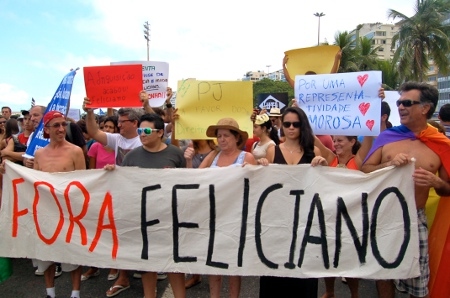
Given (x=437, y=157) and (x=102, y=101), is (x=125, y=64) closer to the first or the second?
(x=102, y=101)

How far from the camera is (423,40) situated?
25953mm

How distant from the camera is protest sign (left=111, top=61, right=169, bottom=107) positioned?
464cm

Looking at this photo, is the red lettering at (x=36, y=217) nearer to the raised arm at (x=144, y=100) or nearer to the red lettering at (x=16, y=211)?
the red lettering at (x=16, y=211)

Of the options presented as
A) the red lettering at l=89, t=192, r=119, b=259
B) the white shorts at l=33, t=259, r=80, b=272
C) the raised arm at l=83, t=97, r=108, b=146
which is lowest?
the white shorts at l=33, t=259, r=80, b=272

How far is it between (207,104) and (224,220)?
1345 millimetres

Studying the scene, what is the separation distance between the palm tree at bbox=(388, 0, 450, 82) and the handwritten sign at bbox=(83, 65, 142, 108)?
84.7 ft

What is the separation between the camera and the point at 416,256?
9.25 feet

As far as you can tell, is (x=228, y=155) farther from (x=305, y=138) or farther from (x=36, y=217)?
(x=36, y=217)

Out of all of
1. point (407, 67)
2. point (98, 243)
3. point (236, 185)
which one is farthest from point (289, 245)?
point (407, 67)

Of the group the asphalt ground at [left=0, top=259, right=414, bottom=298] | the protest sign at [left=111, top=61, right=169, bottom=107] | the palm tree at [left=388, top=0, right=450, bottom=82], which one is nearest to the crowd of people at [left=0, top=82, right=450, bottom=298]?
the asphalt ground at [left=0, top=259, right=414, bottom=298]

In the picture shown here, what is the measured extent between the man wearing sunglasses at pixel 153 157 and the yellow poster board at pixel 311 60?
Result: 1.57 metres

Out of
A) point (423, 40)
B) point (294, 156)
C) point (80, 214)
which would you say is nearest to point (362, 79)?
point (294, 156)

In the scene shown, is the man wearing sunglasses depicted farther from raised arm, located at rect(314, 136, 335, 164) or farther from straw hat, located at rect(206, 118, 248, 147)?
raised arm, located at rect(314, 136, 335, 164)

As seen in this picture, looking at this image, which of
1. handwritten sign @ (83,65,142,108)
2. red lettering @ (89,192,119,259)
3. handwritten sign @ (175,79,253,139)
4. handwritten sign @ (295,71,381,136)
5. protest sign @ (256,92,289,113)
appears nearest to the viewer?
red lettering @ (89,192,119,259)
